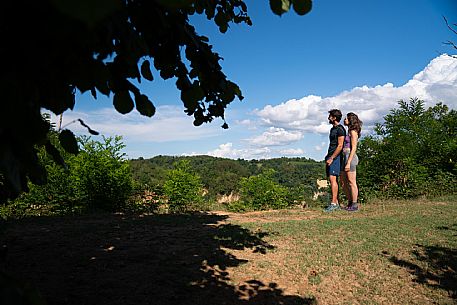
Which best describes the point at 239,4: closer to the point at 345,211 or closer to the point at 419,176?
the point at 345,211

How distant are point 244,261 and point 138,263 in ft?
4.70

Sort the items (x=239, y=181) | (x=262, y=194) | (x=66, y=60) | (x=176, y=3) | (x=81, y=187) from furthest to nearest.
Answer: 1. (x=239, y=181)
2. (x=262, y=194)
3. (x=81, y=187)
4. (x=66, y=60)
5. (x=176, y=3)

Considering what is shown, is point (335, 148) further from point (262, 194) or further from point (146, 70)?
point (146, 70)

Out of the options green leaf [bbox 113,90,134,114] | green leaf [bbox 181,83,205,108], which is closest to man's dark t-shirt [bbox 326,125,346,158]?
green leaf [bbox 181,83,205,108]

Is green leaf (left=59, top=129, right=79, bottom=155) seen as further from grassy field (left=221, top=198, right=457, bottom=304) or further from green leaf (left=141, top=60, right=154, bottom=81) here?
grassy field (left=221, top=198, right=457, bottom=304)

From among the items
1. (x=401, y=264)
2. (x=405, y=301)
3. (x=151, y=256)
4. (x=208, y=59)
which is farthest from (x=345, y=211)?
(x=208, y=59)

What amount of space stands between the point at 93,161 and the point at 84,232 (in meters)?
3.97

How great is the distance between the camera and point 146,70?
5.64ft

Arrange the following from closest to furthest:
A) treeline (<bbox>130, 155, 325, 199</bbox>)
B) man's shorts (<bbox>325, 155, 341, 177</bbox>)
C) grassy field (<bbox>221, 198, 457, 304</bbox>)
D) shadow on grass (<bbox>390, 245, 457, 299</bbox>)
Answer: grassy field (<bbox>221, 198, 457, 304</bbox>), shadow on grass (<bbox>390, 245, 457, 299</bbox>), man's shorts (<bbox>325, 155, 341, 177</bbox>), treeline (<bbox>130, 155, 325, 199</bbox>)

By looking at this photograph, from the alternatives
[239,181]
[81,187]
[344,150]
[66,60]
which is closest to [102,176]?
[81,187]

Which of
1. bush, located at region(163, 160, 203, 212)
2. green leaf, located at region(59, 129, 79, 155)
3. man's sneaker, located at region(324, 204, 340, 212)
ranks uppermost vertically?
green leaf, located at region(59, 129, 79, 155)

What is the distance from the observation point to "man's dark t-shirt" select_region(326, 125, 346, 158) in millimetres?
7250

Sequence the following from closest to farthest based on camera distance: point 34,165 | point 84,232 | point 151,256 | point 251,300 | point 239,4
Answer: point 34,165
point 239,4
point 251,300
point 151,256
point 84,232

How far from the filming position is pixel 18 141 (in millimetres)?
947
